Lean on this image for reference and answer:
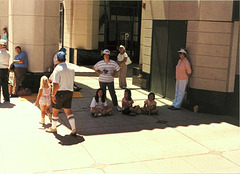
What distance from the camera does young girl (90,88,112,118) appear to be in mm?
10078

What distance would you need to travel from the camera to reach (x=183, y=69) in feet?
36.7

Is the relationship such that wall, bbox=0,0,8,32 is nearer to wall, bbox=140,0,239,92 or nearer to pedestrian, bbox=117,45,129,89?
pedestrian, bbox=117,45,129,89

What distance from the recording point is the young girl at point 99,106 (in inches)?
397

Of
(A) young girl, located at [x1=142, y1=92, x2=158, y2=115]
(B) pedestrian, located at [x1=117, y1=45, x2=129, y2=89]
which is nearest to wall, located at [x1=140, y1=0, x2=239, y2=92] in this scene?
(A) young girl, located at [x1=142, y1=92, x2=158, y2=115]

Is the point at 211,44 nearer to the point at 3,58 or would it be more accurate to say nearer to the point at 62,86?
the point at 62,86

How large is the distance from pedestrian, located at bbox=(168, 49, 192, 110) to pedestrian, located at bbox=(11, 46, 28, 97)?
5.01 m

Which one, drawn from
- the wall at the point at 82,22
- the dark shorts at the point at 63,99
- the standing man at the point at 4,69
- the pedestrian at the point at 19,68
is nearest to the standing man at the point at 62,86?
the dark shorts at the point at 63,99

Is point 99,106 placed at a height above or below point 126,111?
above

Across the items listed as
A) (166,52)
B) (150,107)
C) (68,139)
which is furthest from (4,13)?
(68,139)

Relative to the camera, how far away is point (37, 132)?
857cm

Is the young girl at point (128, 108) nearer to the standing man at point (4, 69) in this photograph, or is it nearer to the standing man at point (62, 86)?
the standing man at point (62, 86)

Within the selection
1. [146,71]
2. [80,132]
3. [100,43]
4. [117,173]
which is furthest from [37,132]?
A: [100,43]

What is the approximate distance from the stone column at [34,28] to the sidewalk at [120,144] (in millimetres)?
2143

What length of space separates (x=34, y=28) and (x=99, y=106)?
4.11 m
